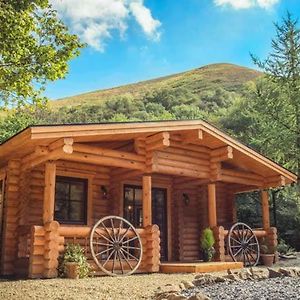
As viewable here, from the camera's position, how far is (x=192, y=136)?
12.0m

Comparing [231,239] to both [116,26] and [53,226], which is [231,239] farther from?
[116,26]

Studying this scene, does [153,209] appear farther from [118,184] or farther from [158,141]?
[158,141]

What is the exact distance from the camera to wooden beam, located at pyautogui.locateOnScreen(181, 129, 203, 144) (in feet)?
38.7

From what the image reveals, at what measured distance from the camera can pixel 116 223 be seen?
1223 centimetres

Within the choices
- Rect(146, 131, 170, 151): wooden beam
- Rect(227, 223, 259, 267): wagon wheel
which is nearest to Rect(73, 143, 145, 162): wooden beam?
Rect(146, 131, 170, 151): wooden beam

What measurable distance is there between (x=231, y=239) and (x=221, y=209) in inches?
87.5

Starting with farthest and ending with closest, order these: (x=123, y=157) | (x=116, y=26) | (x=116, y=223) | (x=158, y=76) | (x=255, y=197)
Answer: (x=158, y=76) → (x=116, y=26) → (x=255, y=197) → (x=116, y=223) → (x=123, y=157)

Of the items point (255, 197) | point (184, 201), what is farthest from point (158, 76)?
point (184, 201)

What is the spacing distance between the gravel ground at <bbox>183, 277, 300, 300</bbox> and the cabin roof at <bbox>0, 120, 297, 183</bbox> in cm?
417

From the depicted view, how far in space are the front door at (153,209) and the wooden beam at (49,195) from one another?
368cm

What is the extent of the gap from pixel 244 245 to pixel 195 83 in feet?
165

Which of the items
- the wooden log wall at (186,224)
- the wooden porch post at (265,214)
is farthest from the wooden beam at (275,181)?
the wooden log wall at (186,224)

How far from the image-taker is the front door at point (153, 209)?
1295cm

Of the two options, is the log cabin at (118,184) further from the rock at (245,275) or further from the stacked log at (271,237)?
the rock at (245,275)
